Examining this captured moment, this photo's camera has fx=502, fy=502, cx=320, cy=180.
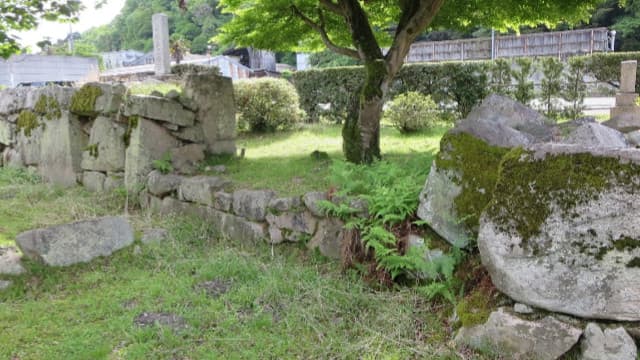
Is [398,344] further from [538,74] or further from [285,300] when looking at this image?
[538,74]

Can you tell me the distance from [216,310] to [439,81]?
37.5 feet

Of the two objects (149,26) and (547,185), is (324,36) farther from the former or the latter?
(149,26)

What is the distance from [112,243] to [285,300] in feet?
7.63

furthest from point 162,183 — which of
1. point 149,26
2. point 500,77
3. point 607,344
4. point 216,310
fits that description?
point 149,26

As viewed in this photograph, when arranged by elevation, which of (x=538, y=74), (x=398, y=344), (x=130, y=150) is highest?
(x=538, y=74)

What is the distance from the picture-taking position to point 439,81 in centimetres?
1398

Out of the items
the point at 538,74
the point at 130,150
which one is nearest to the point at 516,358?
the point at 130,150

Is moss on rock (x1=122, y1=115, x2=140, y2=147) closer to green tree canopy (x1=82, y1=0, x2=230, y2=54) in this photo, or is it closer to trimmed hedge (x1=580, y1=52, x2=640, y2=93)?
trimmed hedge (x1=580, y1=52, x2=640, y2=93)

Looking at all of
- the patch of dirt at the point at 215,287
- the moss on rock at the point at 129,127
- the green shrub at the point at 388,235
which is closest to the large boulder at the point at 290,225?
the green shrub at the point at 388,235

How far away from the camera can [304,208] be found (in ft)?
16.7

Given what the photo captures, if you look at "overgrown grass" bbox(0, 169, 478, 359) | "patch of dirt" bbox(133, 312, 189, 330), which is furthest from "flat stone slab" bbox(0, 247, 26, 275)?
"patch of dirt" bbox(133, 312, 189, 330)

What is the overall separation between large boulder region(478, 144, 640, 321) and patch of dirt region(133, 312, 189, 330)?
7.51 ft

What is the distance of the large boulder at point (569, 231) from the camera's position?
2.93 m

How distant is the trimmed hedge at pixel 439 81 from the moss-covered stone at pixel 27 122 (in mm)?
7890
